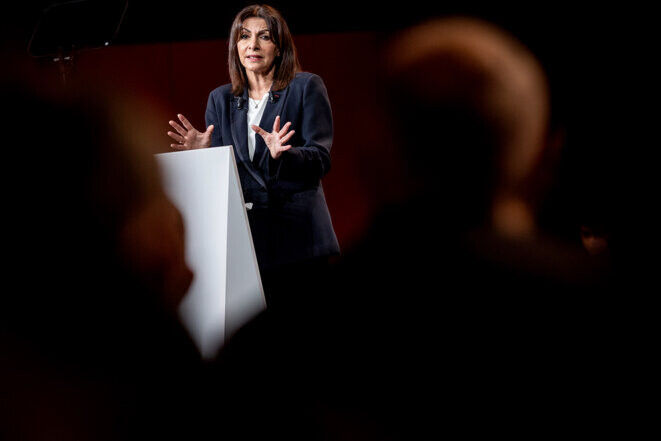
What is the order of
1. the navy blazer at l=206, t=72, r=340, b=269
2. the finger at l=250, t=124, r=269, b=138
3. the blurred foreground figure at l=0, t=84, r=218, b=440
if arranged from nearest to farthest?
the blurred foreground figure at l=0, t=84, r=218, b=440
the finger at l=250, t=124, r=269, b=138
the navy blazer at l=206, t=72, r=340, b=269

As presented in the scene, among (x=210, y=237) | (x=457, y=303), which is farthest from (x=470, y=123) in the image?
(x=210, y=237)

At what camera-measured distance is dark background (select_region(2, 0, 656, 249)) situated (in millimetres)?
1921

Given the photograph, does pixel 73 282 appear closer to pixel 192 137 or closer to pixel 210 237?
pixel 210 237

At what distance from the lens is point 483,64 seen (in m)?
2.54

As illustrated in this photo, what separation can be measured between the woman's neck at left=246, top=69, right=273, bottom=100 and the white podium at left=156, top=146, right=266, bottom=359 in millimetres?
435

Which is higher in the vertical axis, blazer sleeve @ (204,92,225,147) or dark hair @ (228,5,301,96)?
dark hair @ (228,5,301,96)

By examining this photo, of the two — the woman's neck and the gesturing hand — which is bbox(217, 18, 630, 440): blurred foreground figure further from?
the woman's neck

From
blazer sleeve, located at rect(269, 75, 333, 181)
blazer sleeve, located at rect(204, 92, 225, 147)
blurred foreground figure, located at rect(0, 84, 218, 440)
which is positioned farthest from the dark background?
blurred foreground figure, located at rect(0, 84, 218, 440)

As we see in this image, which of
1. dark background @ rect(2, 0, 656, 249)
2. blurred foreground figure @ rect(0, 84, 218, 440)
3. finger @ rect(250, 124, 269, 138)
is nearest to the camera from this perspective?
blurred foreground figure @ rect(0, 84, 218, 440)

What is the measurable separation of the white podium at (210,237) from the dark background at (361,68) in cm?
69

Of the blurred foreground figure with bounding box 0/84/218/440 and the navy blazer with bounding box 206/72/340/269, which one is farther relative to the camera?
the navy blazer with bounding box 206/72/340/269

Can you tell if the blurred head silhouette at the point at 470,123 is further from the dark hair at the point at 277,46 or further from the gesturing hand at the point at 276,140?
the gesturing hand at the point at 276,140

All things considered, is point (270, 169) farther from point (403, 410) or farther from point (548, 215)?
point (548, 215)

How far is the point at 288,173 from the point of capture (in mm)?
1163
